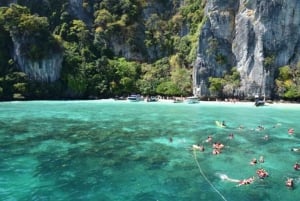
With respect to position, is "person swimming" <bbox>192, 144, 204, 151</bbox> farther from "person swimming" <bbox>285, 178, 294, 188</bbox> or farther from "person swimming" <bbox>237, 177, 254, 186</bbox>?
"person swimming" <bbox>285, 178, 294, 188</bbox>

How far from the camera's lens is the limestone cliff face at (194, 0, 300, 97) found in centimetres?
8369

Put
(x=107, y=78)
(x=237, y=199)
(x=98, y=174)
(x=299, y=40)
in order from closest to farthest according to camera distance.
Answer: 1. (x=237, y=199)
2. (x=98, y=174)
3. (x=299, y=40)
4. (x=107, y=78)

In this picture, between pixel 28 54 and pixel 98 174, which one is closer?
pixel 98 174

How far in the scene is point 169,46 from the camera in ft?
342

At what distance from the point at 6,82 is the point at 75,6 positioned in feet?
105

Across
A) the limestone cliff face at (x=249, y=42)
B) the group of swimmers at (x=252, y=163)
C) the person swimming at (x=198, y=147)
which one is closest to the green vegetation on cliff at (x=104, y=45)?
the limestone cliff face at (x=249, y=42)

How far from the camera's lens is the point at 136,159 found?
30.8 meters

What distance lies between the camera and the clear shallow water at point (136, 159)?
23172 mm

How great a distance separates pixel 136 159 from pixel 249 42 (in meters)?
62.2

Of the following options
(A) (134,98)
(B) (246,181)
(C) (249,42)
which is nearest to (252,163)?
(B) (246,181)

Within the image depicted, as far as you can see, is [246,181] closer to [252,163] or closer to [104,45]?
[252,163]

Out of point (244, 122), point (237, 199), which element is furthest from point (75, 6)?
point (237, 199)

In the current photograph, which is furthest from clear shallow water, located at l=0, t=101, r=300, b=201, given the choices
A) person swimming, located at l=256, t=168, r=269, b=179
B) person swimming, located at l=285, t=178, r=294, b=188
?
person swimming, located at l=256, t=168, r=269, b=179

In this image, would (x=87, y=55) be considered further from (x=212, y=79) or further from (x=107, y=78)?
(x=212, y=79)
